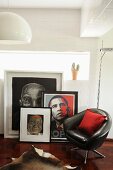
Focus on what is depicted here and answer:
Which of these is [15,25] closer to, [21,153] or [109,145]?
[21,153]

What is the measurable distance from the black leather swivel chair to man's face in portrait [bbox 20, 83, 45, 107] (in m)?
0.86

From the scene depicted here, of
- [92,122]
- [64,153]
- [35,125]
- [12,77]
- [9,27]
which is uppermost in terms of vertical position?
[9,27]

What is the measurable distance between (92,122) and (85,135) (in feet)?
0.94

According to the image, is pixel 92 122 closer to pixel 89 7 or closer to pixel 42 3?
pixel 89 7

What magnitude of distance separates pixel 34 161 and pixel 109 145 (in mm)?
1751

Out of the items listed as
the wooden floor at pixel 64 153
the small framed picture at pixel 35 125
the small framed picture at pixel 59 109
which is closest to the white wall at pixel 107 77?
the small framed picture at pixel 59 109

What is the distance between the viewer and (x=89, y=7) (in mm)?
2994

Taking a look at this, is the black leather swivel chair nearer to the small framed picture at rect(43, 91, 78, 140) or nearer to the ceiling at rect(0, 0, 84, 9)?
the small framed picture at rect(43, 91, 78, 140)

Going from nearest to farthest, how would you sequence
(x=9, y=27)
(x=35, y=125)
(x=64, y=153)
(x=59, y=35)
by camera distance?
1. (x=9, y=27)
2. (x=64, y=153)
3. (x=35, y=125)
4. (x=59, y=35)

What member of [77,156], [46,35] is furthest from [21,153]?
[46,35]

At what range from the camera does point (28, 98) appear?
413 cm

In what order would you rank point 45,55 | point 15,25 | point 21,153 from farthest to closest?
point 45,55 < point 21,153 < point 15,25

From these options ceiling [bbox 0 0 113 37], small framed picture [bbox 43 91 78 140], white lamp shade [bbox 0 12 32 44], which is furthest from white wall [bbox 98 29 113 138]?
white lamp shade [bbox 0 12 32 44]

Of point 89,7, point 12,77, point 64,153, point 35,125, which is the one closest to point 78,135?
point 64,153
